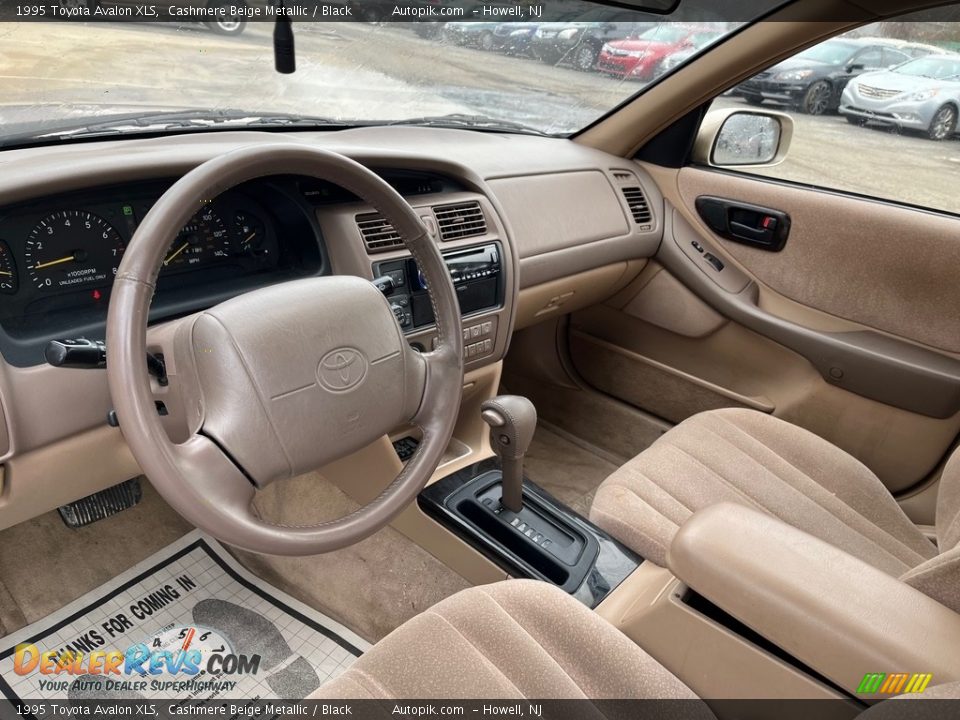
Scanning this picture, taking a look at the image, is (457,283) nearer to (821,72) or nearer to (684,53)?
(684,53)

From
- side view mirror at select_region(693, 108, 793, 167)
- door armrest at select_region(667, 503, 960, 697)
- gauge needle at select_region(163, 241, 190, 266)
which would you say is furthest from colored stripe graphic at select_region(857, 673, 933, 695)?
side view mirror at select_region(693, 108, 793, 167)

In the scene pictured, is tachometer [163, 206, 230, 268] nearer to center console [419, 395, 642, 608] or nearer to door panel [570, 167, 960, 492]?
center console [419, 395, 642, 608]

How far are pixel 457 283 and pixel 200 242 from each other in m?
0.57

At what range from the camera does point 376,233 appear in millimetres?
1576

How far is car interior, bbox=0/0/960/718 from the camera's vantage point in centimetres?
97

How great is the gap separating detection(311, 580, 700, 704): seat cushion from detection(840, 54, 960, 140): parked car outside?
160 cm

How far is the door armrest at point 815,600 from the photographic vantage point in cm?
81

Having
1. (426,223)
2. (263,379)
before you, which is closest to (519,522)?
(426,223)

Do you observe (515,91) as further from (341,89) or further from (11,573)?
(11,573)

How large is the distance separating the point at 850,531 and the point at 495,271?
0.94 m

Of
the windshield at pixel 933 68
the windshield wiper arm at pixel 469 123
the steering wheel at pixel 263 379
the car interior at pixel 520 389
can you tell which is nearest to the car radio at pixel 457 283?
the car interior at pixel 520 389

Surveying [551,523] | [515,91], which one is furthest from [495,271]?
[515,91]

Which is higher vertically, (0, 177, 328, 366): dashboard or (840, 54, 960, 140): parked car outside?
(840, 54, 960, 140): parked car outside

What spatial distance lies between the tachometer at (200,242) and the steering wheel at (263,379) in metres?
0.37
